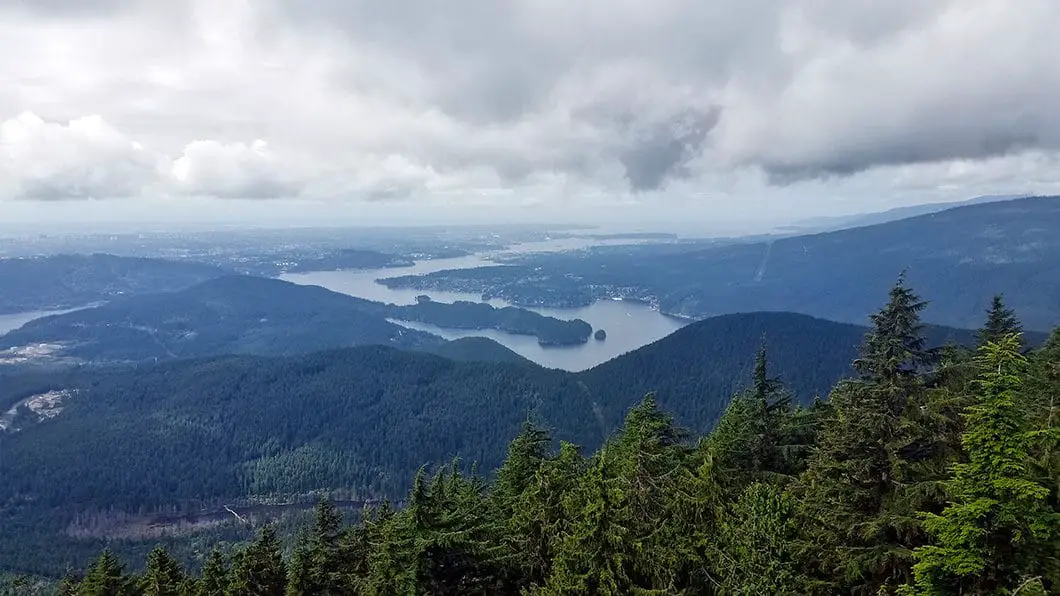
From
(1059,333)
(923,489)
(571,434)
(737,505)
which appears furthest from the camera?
(571,434)

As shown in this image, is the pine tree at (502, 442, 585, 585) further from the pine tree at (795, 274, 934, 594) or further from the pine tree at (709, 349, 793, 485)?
the pine tree at (795, 274, 934, 594)

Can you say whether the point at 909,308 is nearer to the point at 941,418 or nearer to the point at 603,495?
the point at 941,418

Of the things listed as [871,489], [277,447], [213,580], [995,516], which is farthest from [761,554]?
[277,447]

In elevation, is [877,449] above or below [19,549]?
above

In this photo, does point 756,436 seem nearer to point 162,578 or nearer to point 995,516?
point 995,516

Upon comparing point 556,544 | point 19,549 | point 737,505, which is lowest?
point 19,549

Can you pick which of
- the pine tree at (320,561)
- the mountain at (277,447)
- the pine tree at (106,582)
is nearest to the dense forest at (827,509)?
the pine tree at (320,561)

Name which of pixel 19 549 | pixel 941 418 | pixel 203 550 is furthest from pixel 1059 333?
pixel 19 549
